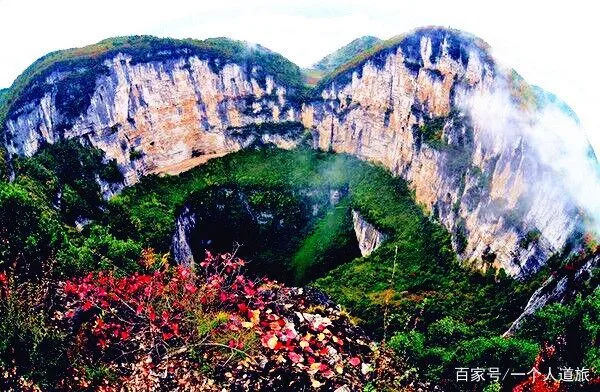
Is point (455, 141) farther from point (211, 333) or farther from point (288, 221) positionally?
point (211, 333)

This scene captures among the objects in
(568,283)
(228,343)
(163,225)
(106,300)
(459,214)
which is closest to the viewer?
(228,343)

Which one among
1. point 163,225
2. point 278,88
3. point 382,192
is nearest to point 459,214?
point 382,192

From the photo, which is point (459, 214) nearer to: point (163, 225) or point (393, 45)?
point (393, 45)

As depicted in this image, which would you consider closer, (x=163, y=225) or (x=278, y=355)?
(x=278, y=355)

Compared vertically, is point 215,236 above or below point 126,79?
below

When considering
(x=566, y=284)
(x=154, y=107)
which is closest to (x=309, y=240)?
(x=154, y=107)

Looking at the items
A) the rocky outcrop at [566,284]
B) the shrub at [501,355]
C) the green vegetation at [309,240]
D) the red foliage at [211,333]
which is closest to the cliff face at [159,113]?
the green vegetation at [309,240]

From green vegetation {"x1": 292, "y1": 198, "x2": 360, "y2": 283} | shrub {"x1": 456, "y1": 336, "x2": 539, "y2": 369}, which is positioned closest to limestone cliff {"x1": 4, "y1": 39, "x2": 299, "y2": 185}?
green vegetation {"x1": 292, "y1": 198, "x2": 360, "y2": 283}

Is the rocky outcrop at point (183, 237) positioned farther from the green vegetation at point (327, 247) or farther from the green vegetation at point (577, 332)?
the green vegetation at point (577, 332)
